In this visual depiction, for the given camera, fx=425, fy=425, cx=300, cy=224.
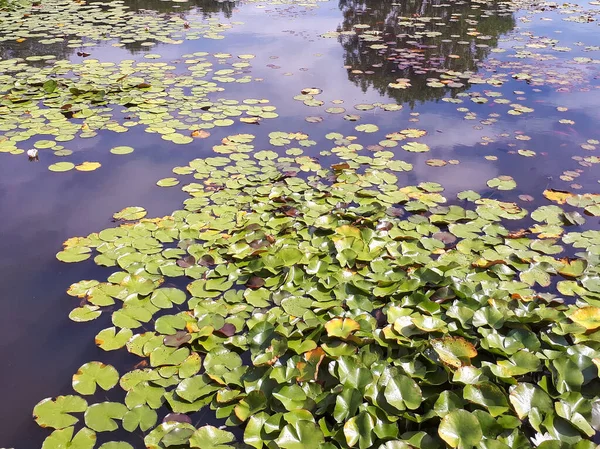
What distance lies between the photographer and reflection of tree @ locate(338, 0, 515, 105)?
5.89 metres

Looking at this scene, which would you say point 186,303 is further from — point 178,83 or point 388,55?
point 388,55

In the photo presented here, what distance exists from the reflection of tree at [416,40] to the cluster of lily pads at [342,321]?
110 inches

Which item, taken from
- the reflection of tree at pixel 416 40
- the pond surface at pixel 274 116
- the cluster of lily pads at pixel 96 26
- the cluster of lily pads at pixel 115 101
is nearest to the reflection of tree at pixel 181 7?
the cluster of lily pads at pixel 96 26

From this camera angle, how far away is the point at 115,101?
5312 mm

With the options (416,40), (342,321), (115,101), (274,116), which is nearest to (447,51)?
(416,40)

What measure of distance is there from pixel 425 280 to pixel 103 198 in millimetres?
2633

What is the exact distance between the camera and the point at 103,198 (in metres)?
3.52

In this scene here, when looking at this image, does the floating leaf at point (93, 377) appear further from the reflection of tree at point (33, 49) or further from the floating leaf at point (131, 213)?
the reflection of tree at point (33, 49)

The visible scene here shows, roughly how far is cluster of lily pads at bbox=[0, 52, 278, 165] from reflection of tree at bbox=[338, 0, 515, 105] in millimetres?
1779

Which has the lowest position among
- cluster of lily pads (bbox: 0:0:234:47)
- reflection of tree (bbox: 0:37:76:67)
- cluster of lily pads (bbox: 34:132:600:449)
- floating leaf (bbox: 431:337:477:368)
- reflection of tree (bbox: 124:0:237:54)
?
cluster of lily pads (bbox: 34:132:600:449)

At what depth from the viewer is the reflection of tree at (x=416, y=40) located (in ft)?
19.3

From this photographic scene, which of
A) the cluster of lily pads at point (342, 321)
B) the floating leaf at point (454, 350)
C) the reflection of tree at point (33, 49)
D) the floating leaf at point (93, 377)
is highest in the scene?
the reflection of tree at point (33, 49)

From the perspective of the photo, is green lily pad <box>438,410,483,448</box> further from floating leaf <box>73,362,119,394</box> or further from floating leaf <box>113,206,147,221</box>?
floating leaf <box>113,206,147,221</box>

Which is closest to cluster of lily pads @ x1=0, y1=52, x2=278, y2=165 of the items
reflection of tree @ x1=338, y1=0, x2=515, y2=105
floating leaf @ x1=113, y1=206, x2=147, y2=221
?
floating leaf @ x1=113, y1=206, x2=147, y2=221
